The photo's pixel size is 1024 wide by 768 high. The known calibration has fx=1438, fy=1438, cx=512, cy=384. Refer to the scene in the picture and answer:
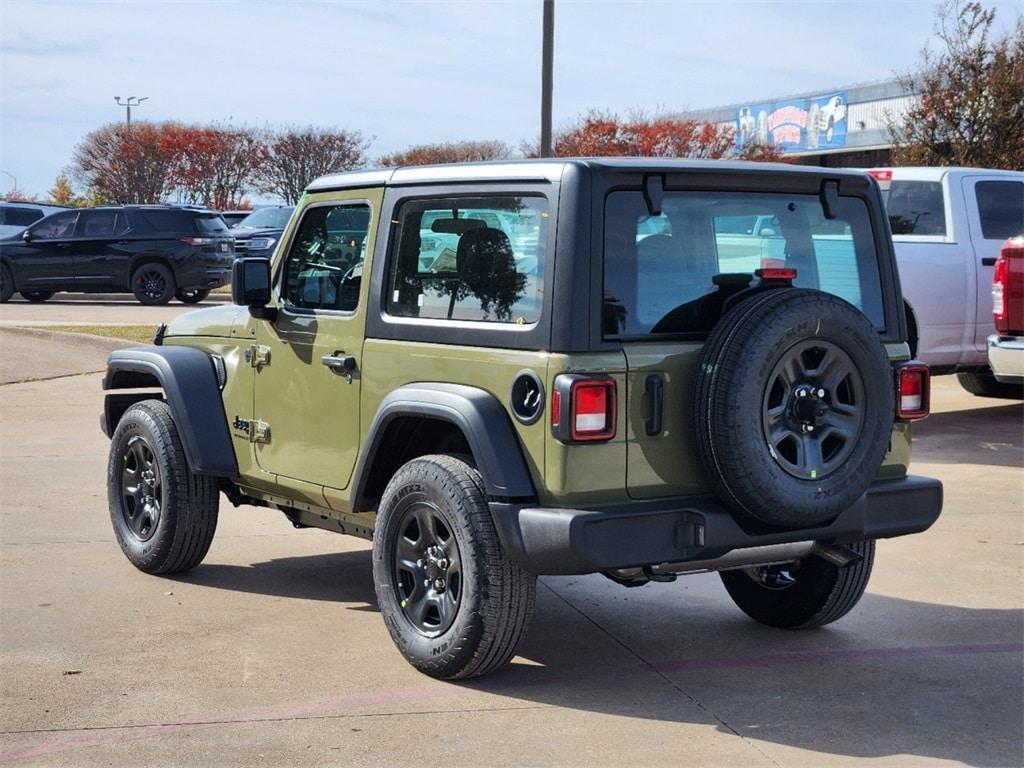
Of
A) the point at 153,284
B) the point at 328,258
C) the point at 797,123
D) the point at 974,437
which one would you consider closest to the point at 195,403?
the point at 328,258

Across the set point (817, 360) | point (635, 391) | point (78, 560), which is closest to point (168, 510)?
point (78, 560)

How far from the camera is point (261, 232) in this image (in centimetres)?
2638

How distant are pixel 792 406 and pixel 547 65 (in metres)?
15.0

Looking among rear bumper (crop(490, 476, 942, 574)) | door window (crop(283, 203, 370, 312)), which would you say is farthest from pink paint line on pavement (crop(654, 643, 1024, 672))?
door window (crop(283, 203, 370, 312))

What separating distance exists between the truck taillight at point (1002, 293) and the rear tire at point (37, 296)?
61.0ft

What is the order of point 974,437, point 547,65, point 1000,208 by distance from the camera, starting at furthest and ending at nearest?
1. point 547,65
2. point 1000,208
3. point 974,437

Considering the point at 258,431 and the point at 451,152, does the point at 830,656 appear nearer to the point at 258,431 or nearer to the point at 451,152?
the point at 258,431

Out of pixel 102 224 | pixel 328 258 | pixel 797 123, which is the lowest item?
pixel 328 258

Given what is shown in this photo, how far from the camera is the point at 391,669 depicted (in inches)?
210

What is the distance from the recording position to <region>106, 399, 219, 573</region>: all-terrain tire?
6527 mm

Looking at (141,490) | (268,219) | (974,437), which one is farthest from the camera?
(268,219)

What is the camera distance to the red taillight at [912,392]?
17.8ft

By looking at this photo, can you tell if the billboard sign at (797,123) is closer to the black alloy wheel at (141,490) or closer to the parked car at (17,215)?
the parked car at (17,215)

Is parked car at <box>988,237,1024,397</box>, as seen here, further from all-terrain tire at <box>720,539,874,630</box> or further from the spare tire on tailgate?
the spare tire on tailgate
